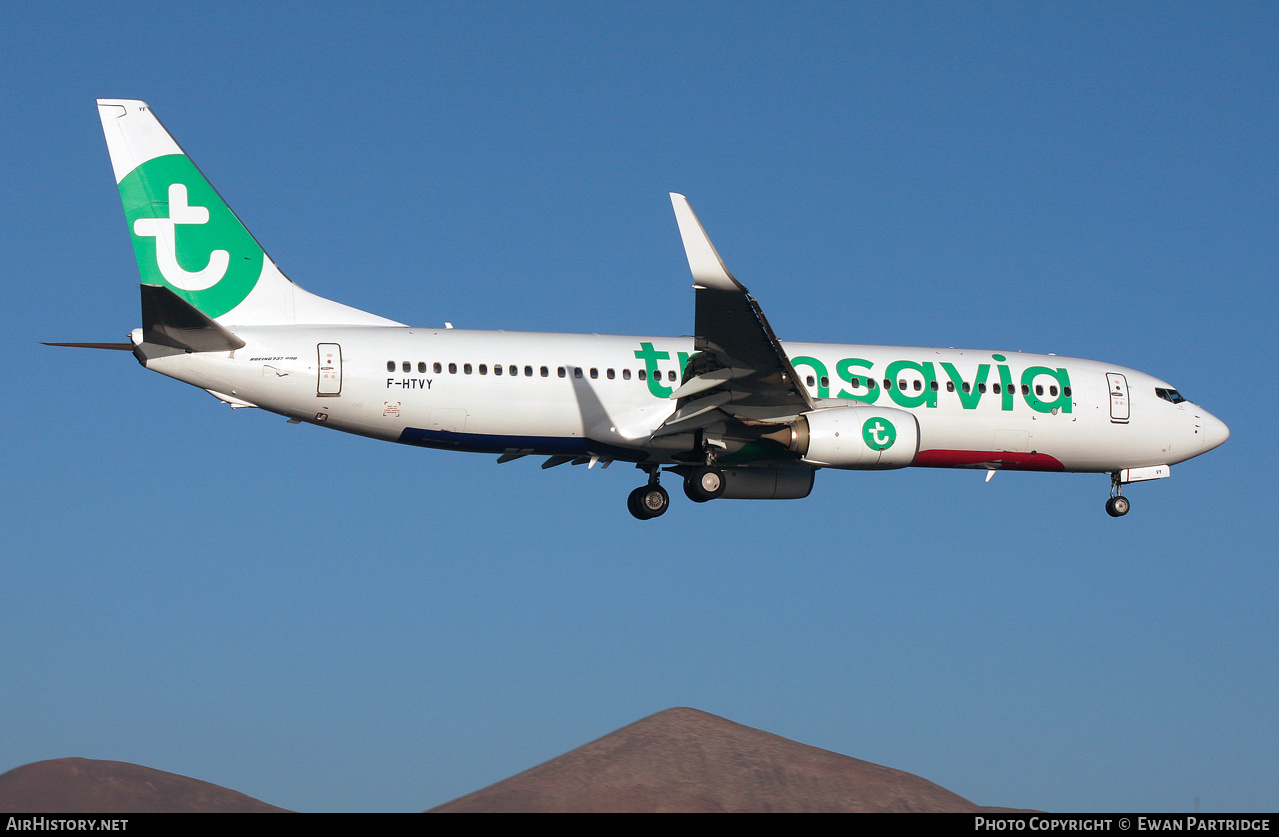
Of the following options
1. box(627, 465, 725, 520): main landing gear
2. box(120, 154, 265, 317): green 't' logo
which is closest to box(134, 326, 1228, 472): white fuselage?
box(627, 465, 725, 520): main landing gear

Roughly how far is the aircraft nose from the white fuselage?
0.05 meters

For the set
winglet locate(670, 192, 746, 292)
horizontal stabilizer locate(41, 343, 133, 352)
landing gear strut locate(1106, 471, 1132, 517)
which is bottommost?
landing gear strut locate(1106, 471, 1132, 517)

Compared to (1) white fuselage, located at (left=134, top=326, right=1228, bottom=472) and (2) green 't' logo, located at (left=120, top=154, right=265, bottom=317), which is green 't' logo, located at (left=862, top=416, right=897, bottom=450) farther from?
(2) green 't' logo, located at (left=120, top=154, right=265, bottom=317)

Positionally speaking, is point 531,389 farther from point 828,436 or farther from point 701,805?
point 701,805

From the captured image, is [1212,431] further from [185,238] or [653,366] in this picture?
[185,238]

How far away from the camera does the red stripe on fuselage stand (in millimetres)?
31562

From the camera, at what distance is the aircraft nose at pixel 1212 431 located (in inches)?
1366

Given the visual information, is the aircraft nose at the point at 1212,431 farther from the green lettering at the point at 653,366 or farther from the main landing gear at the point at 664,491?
the green lettering at the point at 653,366

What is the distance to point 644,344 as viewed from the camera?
30.1 metres
